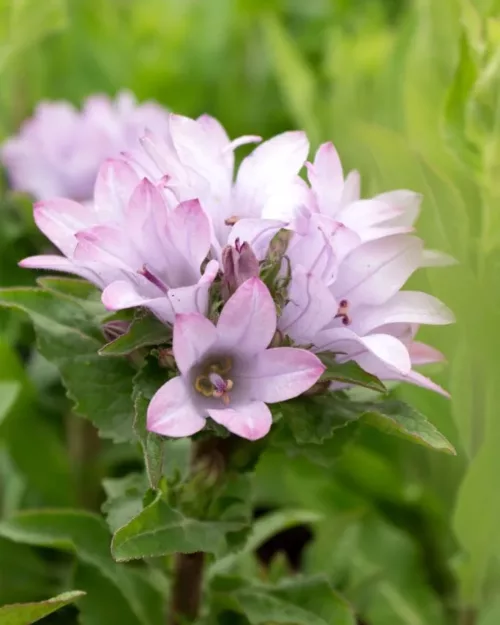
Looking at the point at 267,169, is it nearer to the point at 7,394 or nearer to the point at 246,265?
the point at 246,265

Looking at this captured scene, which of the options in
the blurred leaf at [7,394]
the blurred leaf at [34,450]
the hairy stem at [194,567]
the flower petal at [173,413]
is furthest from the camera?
the blurred leaf at [34,450]

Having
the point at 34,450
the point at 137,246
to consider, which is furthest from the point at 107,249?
the point at 34,450

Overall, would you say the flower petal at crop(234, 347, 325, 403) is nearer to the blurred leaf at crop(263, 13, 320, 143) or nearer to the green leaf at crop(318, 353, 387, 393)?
the green leaf at crop(318, 353, 387, 393)

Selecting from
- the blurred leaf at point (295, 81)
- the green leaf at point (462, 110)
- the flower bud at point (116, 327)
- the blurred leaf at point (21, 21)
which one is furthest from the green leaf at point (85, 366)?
the blurred leaf at point (295, 81)

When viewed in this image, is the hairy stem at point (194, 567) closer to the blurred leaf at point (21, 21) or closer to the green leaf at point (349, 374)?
the green leaf at point (349, 374)

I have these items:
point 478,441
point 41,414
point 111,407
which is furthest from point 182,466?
point 41,414

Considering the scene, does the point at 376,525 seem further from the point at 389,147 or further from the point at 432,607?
the point at 389,147

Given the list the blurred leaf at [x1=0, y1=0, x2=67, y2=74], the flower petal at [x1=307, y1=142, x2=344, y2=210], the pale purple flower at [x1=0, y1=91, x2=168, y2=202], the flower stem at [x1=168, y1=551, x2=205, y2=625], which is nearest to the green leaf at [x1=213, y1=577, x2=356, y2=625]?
the flower stem at [x1=168, y1=551, x2=205, y2=625]
